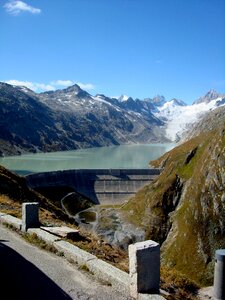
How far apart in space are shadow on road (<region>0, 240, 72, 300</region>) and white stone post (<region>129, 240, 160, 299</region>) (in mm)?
1814

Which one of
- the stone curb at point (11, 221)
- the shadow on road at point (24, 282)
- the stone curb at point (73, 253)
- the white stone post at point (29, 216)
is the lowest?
the shadow on road at point (24, 282)

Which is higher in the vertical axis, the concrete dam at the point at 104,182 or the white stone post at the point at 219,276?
the white stone post at the point at 219,276

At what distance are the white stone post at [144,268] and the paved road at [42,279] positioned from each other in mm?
595

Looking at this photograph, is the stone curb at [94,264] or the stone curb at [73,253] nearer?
the stone curb at [94,264]

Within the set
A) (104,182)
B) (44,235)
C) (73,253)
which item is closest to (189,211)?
(104,182)

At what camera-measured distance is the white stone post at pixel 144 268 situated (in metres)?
10.1

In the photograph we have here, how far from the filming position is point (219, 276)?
10.5m

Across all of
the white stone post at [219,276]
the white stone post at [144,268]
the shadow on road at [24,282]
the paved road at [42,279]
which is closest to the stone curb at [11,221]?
the paved road at [42,279]

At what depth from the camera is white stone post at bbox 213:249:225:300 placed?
34.2ft

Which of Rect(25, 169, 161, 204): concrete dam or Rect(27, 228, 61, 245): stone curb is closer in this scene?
Rect(27, 228, 61, 245): stone curb

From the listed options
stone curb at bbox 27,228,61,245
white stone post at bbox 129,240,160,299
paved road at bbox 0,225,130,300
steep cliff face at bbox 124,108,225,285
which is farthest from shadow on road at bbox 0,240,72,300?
steep cliff face at bbox 124,108,225,285

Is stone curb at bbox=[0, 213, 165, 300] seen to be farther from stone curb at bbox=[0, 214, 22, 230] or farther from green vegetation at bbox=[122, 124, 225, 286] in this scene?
green vegetation at bbox=[122, 124, 225, 286]

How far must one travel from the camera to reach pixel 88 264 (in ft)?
40.8

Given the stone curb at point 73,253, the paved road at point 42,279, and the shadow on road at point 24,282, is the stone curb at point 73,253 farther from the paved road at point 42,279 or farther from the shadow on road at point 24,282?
the shadow on road at point 24,282
